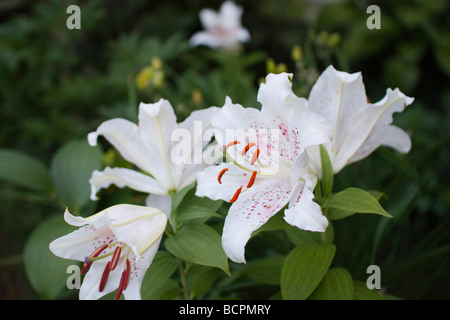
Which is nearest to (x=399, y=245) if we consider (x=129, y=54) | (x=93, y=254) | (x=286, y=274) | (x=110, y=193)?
(x=286, y=274)

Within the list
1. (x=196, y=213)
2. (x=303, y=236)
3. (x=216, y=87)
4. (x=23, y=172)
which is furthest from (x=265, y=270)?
(x=216, y=87)

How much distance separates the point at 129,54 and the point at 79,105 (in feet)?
1.16

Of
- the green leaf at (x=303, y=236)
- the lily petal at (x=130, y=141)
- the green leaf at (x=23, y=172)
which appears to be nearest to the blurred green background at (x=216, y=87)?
the green leaf at (x=23, y=172)

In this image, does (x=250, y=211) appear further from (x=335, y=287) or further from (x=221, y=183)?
(x=335, y=287)

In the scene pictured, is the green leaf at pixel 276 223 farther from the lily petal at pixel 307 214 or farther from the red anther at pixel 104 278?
the red anther at pixel 104 278

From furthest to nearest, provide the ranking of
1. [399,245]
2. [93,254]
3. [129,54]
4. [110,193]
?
[129,54]
[399,245]
[110,193]
[93,254]

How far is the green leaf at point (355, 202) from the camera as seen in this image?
2.08 feet

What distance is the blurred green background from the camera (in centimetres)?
102

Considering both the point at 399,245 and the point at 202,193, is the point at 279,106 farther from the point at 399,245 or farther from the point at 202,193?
the point at 399,245

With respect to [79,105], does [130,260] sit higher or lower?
lower

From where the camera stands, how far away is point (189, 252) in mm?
668

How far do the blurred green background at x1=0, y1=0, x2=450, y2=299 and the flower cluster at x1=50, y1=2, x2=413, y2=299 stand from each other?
A: 0.19 meters

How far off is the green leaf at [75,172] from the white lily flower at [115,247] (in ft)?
1.18

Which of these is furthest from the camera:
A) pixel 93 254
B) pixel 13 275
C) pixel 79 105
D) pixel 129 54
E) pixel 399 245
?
pixel 79 105
